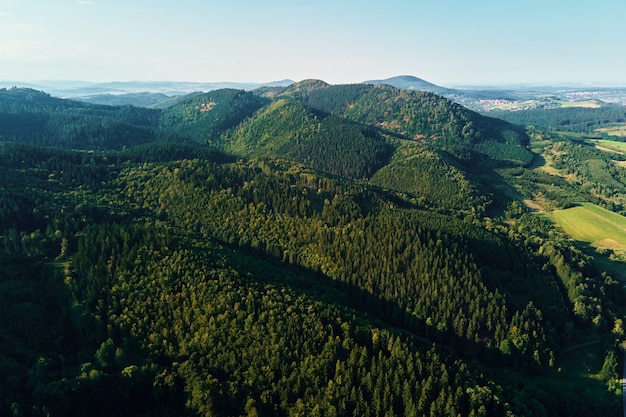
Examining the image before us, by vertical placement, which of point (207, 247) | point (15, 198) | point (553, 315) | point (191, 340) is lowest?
point (553, 315)

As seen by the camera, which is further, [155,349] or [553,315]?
[553,315]

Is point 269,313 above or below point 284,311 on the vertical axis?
above

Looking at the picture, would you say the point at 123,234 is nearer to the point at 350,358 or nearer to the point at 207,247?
the point at 207,247

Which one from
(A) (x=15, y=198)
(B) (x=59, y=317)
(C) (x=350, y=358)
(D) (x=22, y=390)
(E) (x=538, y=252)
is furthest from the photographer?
(E) (x=538, y=252)

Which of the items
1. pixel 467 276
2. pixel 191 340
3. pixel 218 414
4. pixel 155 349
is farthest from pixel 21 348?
pixel 467 276

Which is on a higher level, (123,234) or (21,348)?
(123,234)

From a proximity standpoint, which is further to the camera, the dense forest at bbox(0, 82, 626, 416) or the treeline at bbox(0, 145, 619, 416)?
the dense forest at bbox(0, 82, 626, 416)

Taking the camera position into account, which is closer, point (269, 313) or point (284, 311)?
point (269, 313)

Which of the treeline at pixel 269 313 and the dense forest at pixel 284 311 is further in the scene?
the dense forest at pixel 284 311

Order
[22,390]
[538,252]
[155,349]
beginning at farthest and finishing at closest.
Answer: [538,252]
[155,349]
[22,390]
